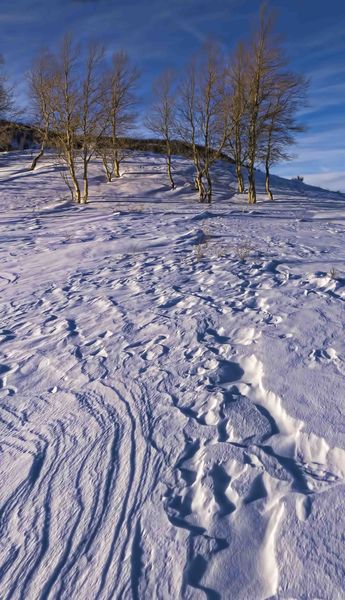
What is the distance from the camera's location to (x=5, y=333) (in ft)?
16.3

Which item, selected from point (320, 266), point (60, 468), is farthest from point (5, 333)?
point (320, 266)

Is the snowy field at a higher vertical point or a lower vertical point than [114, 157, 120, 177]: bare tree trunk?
higher

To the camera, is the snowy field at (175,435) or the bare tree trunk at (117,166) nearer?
the snowy field at (175,435)

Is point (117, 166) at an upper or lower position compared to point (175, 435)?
lower

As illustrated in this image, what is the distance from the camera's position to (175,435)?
2.98 metres

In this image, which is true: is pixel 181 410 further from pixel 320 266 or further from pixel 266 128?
pixel 266 128

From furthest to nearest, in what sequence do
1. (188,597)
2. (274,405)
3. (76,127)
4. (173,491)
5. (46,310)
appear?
(76,127)
(46,310)
(274,405)
(173,491)
(188,597)

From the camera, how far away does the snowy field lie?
6.79 ft

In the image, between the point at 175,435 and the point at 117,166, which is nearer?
the point at 175,435

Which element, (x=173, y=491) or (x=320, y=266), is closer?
(x=173, y=491)

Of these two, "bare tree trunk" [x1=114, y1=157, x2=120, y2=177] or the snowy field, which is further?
"bare tree trunk" [x1=114, y1=157, x2=120, y2=177]

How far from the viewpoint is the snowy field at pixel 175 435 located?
2070mm

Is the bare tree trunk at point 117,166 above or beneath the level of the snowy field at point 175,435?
beneath

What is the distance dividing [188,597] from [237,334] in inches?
114
